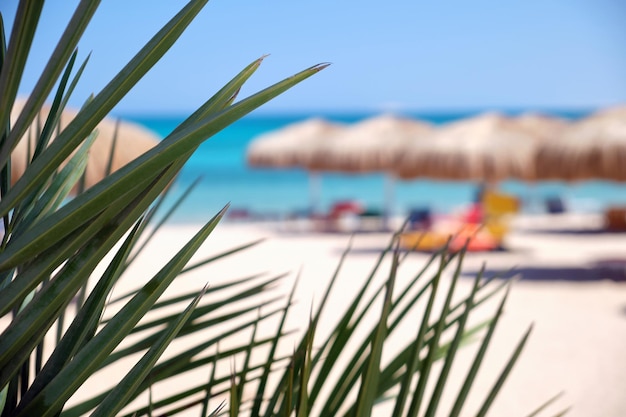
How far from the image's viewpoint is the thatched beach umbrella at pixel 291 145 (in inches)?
578

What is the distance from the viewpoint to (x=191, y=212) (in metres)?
29.0

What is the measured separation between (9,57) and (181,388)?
408 cm

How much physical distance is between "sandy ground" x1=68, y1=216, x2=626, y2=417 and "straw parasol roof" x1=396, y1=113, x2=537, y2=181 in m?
1.21

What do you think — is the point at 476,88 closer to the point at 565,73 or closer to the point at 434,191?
the point at 565,73

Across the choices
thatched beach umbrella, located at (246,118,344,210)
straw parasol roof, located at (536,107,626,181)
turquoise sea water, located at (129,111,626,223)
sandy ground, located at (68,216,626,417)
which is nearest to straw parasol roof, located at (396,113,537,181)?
sandy ground, located at (68,216,626,417)

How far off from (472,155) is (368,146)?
9.30 ft

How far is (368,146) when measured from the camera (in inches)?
535

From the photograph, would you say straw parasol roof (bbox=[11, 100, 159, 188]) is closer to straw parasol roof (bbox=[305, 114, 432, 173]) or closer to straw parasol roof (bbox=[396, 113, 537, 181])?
straw parasol roof (bbox=[396, 113, 537, 181])

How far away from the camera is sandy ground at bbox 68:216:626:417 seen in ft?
13.7

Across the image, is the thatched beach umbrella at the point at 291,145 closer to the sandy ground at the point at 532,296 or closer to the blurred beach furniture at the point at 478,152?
the blurred beach furniture at the point at 478,152

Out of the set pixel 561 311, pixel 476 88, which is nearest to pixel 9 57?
pixel 561 311

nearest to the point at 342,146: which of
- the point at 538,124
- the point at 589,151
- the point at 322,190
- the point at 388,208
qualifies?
the point at 388,208

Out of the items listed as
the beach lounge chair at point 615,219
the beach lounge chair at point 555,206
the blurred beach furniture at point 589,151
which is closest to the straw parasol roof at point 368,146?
the beach lounge chair at point 615,219

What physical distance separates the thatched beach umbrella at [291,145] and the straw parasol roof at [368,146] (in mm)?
233
